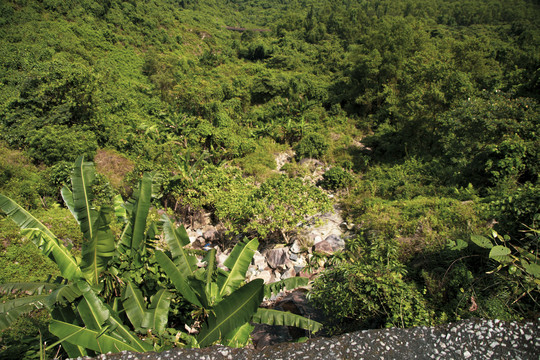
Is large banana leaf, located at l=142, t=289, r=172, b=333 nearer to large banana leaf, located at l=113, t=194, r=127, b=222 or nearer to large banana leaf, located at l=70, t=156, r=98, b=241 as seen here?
large banana leaf, located at l=70, t=156, r=98, b=241

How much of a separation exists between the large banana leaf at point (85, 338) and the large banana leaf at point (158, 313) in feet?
1.06

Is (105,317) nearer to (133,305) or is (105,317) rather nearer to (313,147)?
(133,305)

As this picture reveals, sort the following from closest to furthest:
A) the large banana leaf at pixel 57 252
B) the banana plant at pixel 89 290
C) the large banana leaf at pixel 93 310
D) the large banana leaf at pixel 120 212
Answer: the banana plant at pixel 89 290
the large banana leaf at pixel 93 310
the large banana leaf at pixel 57 252
the large banana leaf at pixel 120 212

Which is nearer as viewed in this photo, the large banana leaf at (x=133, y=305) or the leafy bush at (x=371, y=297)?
the large banana leaf at (x=133, y=305)

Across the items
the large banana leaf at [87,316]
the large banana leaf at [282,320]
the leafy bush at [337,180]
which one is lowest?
the leafy bush at [337,180]

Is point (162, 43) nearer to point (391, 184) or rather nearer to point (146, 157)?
point (146, 157)

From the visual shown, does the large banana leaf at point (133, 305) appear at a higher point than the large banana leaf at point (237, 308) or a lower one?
lower

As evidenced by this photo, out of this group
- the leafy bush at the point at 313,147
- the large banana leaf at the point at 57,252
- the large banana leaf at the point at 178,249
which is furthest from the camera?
the leafy bush at the point at 313,147

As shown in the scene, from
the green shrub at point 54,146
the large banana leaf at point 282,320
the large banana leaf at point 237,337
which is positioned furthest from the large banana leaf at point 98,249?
the green shrub at point 54,146

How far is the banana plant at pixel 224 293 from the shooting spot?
3.30 metres

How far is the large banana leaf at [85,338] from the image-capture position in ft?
10.5

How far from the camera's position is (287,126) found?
14.4 m

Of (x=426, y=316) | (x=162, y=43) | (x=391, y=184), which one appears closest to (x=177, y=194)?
(x=391, y=184)

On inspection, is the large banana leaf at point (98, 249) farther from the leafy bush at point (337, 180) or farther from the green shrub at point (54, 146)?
the leafy bush at point (337, 180)
